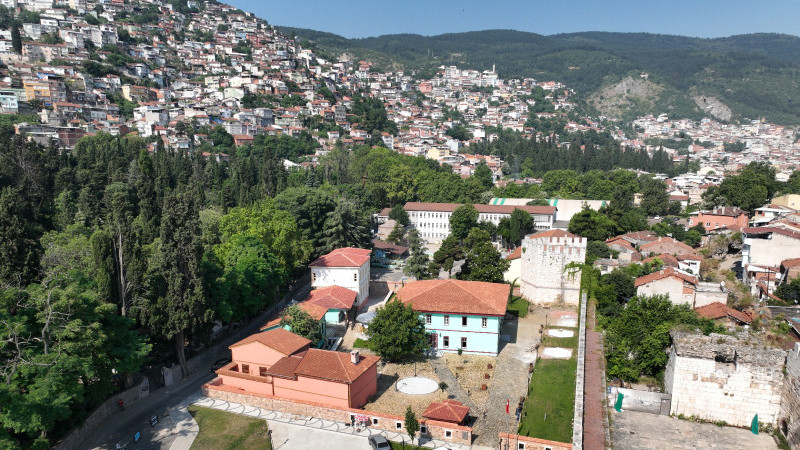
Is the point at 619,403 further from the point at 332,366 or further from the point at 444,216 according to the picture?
the point at 444,216

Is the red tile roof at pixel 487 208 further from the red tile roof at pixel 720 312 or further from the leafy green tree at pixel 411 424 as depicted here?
the leafy green tree at pixel 411 424

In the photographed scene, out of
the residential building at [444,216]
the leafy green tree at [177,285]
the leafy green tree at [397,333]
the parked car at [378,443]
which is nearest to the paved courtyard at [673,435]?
the parked car at [378,443]

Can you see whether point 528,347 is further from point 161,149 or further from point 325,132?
point 325,132

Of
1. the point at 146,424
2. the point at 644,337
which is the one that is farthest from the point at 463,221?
the point at 146,424

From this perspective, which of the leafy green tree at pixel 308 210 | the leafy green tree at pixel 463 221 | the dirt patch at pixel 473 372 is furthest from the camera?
the leafy green tree at pixel 463 221

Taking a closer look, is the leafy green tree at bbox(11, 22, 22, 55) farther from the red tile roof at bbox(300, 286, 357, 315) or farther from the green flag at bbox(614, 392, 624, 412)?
the green flag at bbox(614, 392, 624, 412)
